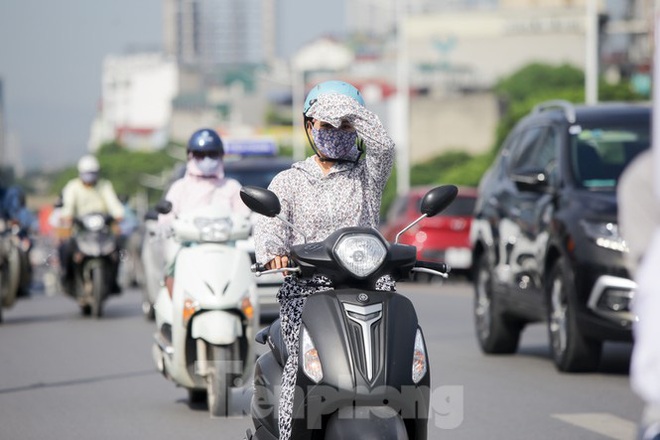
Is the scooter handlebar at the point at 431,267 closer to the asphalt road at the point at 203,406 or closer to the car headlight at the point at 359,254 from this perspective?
the car headlight at the point at 359,254

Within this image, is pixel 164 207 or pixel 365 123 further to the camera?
pixel 164 207

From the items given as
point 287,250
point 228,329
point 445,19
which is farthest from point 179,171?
point 445,19

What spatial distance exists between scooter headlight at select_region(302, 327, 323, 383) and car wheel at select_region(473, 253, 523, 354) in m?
7.58

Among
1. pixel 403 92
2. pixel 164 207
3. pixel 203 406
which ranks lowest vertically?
pixel 203 406

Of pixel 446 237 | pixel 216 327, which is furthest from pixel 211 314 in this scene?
pixel 446 237

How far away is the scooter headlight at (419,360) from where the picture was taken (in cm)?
580

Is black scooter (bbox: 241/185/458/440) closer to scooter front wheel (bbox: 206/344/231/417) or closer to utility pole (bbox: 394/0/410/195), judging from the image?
scooter front wheel (bbox: 206/344/231/417)

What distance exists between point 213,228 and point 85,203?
9.00 metres

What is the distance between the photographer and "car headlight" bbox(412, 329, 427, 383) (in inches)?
229

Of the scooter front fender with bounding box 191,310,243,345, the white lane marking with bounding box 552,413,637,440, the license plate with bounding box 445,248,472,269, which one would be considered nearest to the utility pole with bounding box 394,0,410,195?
the license plate with bounding box 445,248,472,269

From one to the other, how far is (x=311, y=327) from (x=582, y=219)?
593 centimetres

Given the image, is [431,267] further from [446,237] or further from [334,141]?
[446,237]

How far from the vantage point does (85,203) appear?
18.6m

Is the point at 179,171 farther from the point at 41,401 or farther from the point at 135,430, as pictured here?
the point at 135,430
